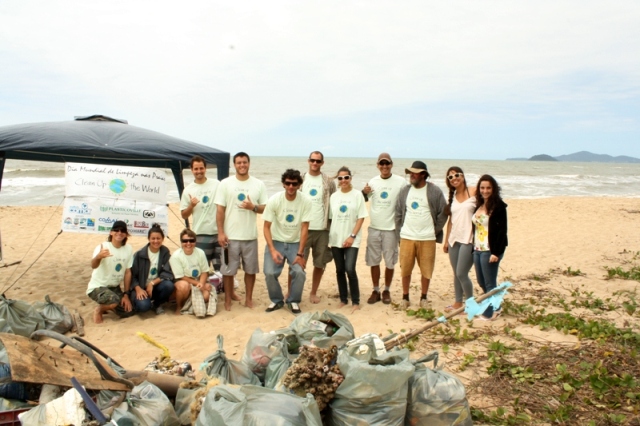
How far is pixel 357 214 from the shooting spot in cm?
559

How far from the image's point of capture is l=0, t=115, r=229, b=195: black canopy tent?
17.9 ft

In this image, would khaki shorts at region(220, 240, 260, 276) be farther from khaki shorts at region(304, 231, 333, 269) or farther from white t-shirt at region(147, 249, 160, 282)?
white t-shirt at region(147, 249, 160, 282)

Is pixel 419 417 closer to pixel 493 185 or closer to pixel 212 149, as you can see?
pixel 493 185

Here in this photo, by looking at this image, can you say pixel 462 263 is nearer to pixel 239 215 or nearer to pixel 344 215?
pixel 344 215

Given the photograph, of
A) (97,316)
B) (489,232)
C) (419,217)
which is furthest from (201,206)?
(489,232)

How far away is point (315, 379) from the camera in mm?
2662

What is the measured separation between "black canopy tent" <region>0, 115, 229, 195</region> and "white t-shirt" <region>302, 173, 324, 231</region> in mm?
1498

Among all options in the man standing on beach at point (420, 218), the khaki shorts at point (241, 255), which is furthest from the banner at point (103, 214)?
the man standing on beach at point (420, 218)

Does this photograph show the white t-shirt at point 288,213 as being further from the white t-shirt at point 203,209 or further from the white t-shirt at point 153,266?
the white t-shirt at point 153,266

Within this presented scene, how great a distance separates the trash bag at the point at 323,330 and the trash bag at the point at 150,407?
1.01 meters

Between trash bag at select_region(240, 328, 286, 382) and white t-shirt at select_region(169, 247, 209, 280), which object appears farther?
white t-shirt at select_region(169, 247, 209, 280)

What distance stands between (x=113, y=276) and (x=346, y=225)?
105 inches

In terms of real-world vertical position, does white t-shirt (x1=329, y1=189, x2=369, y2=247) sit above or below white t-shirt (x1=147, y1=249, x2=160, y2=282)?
above

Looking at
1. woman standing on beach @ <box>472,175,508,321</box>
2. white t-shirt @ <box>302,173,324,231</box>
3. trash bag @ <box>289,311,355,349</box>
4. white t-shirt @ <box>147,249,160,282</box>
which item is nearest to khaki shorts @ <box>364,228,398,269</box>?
white t-shirt @ <box>302,173,324,231</box>
